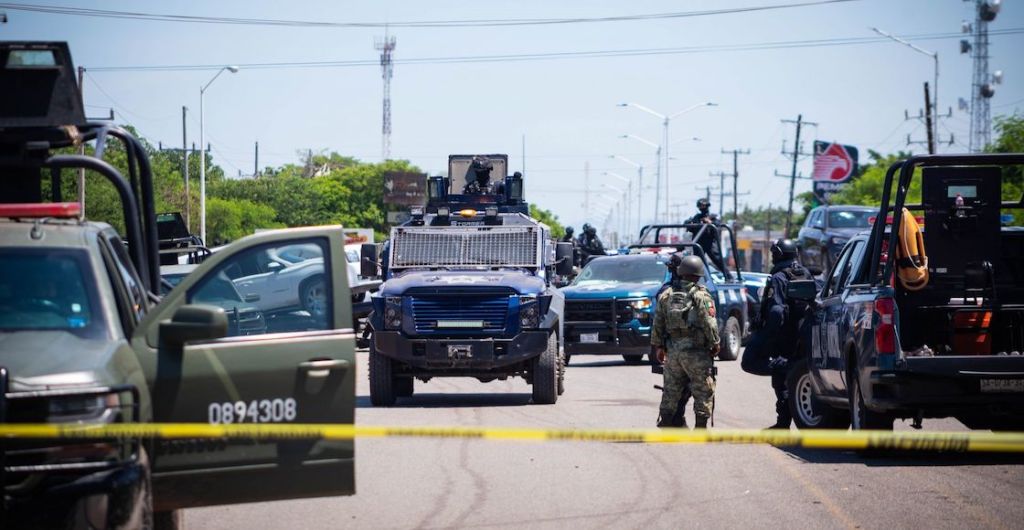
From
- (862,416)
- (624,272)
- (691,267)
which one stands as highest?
(691,267)

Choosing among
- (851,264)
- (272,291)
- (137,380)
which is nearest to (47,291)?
(137,380)

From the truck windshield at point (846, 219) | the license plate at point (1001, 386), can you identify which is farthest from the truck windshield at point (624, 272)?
the truck windshield at point (846, 219)

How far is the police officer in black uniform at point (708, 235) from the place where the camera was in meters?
25.2

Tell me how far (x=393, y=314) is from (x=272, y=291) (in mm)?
3520

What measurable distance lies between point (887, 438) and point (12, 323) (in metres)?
4.72

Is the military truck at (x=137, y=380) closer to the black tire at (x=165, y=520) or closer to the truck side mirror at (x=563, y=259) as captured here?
the black tire at (x=165, y=520)

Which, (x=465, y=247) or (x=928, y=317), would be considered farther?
(x=465, y=247)

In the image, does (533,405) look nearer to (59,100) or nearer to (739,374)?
(739,374)

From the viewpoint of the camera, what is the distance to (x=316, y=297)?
8711 millimetres

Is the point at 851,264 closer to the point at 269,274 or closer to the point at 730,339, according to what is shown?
the point at 269,274

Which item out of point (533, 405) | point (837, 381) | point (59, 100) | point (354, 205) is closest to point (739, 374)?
point (533, 405)

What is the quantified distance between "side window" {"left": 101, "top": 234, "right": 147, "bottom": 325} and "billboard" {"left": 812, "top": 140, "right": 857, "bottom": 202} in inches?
3216

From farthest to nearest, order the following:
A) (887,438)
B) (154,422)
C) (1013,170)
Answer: (1013,170), (887,438), (154,422)

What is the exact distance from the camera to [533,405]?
1661 cm
